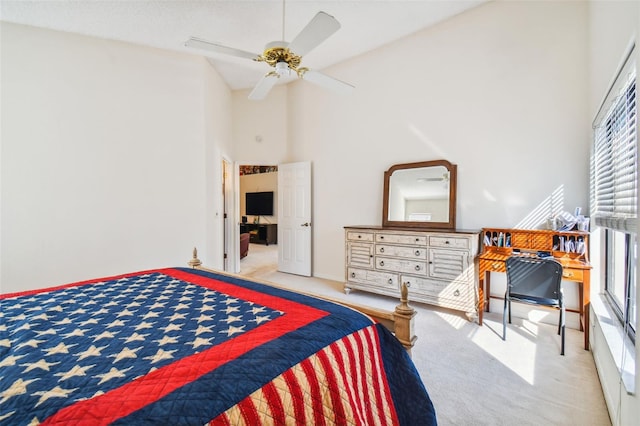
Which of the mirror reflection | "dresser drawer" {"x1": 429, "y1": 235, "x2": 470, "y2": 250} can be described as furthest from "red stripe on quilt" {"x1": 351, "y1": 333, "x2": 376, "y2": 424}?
the mirror reflection

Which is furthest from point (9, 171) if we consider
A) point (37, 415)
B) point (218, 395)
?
point (218, 395)

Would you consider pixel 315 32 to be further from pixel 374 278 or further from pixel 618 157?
pixel 374 278

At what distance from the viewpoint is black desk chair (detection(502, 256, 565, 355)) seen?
2.31m

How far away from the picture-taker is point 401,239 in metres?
3.46

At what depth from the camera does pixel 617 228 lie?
154 cm

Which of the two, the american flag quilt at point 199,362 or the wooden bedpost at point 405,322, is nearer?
the american flag quilt at point 199,362

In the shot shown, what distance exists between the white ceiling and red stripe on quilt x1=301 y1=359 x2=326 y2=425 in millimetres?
3338

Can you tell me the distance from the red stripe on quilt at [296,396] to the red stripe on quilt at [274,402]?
0.05 m

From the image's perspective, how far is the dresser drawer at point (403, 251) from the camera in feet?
10.8

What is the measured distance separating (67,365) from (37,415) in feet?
0.80

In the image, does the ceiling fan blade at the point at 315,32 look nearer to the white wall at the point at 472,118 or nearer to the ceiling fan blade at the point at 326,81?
the ceiling fan blade at the point at 326,81

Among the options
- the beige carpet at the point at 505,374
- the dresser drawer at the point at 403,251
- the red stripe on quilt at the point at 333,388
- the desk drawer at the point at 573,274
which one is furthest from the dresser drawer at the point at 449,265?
the red stripe on quilt at the point at 333,388

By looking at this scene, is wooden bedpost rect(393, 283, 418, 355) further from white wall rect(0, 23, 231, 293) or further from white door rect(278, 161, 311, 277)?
white door rect(278, 161, 311, 277)

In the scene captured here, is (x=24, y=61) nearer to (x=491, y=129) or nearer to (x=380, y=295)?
(x=380, y=295)
